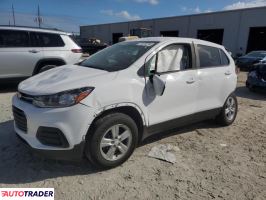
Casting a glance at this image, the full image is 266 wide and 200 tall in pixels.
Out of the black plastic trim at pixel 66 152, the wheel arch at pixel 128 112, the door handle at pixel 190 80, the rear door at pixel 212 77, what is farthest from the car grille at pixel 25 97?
the rear door at pixel 212 77

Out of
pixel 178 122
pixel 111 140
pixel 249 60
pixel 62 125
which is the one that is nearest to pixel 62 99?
pixel 62 125

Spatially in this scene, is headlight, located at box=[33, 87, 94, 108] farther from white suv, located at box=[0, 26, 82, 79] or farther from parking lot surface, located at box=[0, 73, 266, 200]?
white suv, located at box=[0, 26, 82, 79]

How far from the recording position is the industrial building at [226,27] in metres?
31.8

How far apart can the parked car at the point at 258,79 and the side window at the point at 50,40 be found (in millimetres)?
6192

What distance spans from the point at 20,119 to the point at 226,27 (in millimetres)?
34978

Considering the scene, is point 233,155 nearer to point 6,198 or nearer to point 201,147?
point 201,147

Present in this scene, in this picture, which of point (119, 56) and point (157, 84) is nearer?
point (157, 84)

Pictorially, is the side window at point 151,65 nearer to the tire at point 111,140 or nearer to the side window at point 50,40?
the tire at point 111,140

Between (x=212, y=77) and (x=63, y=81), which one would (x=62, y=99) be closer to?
(x=63, y=81)

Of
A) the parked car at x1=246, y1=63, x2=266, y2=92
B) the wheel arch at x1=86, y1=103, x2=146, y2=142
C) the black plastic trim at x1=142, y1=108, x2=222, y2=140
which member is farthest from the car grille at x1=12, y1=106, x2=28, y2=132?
the parked car at x1=246, y1=63, x2=266, y2=92

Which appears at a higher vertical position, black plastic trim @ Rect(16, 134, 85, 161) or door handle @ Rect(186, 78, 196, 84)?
door handle @ Rect(186, 78, 196, 84)

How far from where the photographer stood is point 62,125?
9.87ft

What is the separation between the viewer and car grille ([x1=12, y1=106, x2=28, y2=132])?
3211mm

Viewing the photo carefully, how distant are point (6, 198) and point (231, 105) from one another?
4.18 metres
